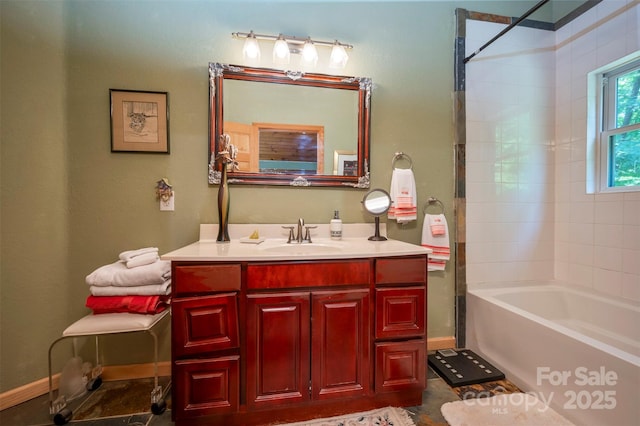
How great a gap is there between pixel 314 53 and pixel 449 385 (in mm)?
2156

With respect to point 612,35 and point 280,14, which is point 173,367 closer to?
point 280,14

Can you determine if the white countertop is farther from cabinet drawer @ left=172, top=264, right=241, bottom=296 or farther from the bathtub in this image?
the bathtub

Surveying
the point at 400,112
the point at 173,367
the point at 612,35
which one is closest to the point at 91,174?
the point at 173,367

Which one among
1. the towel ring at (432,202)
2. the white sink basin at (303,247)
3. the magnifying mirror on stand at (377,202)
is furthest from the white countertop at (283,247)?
the towel ring at (432,202)

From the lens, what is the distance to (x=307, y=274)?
1.18m

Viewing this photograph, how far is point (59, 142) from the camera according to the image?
1.43 m

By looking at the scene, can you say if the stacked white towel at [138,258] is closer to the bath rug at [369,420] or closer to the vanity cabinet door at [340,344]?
the vanity cabinet door at [340,344]

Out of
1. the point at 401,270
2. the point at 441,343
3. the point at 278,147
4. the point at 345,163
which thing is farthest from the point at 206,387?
the point at 441,343

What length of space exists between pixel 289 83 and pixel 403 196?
3.43 feet

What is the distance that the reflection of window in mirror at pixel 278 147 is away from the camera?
1.61 meters

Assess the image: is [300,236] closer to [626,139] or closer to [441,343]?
[441,343]

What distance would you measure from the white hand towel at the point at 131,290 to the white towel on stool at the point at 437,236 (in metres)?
1.60

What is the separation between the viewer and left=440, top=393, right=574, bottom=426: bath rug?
1.20 meters

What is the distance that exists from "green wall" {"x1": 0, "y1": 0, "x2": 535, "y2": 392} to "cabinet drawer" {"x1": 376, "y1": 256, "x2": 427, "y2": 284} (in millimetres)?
554
